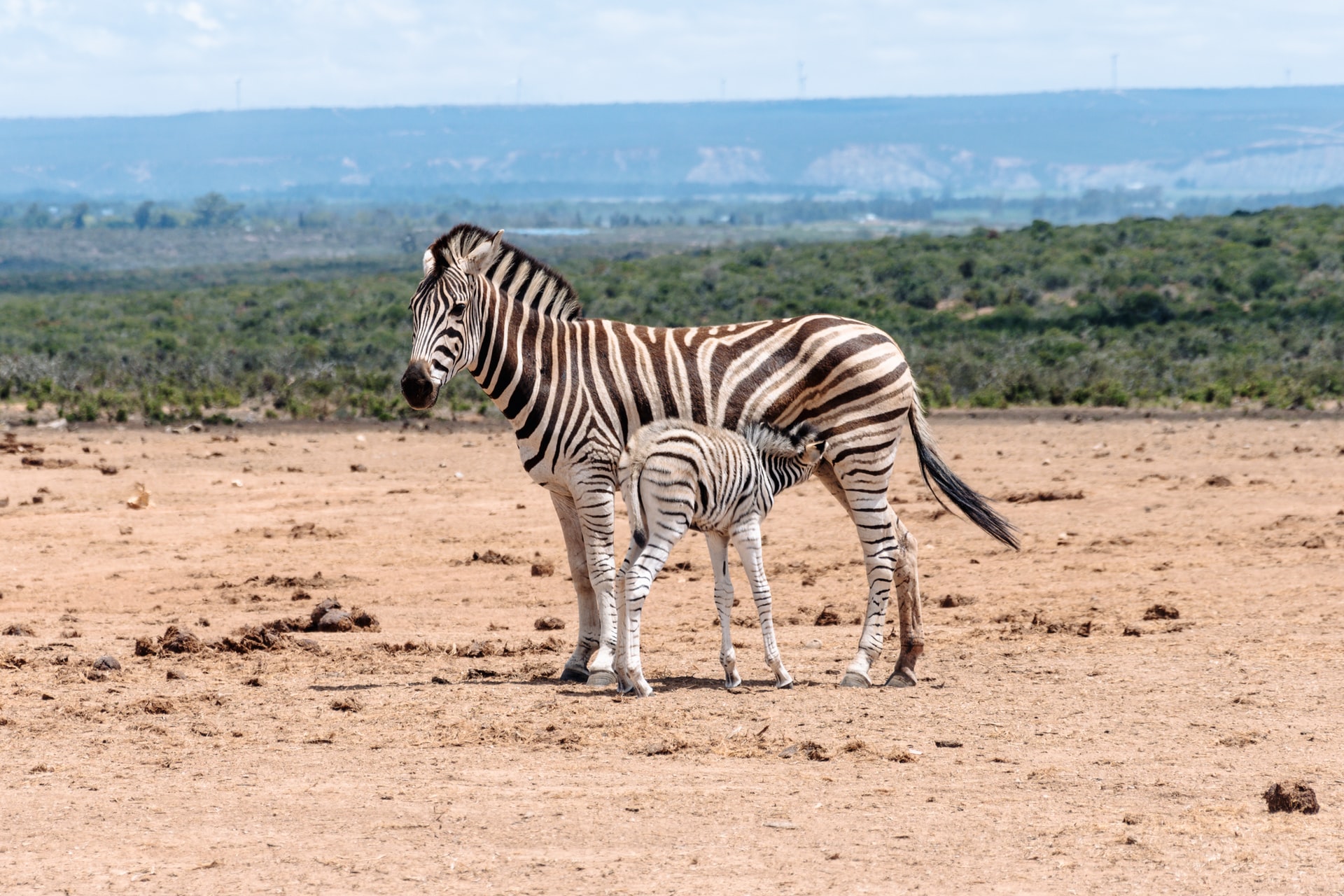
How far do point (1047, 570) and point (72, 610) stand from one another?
296 inches

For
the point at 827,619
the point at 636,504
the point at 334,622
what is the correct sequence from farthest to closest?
1. the point at 827,619
2. the point at 334,622
3. the point at 636,504

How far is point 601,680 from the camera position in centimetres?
902

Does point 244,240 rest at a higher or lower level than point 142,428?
higher

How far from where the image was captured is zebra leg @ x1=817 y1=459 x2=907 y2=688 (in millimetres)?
→ 9109

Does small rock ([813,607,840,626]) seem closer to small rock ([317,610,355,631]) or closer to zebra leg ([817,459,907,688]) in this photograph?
zebra leg ([817,459,907,688])

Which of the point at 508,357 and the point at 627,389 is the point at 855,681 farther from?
the point at 508,357

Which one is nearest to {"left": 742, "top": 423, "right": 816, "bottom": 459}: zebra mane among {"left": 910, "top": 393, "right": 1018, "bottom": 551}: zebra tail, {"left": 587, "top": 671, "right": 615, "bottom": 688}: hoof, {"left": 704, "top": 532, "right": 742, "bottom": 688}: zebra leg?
{"left": 704, "top": 532, "right": 742, "bottom": 688}: zebra leg

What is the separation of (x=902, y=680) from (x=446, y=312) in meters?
3.33

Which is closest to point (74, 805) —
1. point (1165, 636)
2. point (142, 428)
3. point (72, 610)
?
point (72, 610)

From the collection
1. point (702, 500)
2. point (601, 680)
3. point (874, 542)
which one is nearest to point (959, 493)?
point (874, 542)

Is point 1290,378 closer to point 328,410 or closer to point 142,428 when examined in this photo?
point 328,410

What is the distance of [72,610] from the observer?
38.3ft

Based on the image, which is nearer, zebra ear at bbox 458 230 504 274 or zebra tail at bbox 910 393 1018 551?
zebra ear at bbox 458 230 504 274

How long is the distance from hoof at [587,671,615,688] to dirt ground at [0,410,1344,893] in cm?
29
